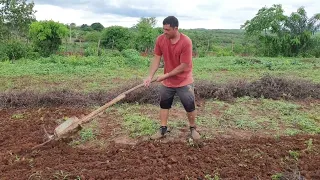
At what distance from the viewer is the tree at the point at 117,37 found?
25031mm

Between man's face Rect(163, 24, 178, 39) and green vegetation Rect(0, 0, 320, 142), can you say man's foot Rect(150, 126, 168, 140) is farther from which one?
man's face Rect(163, 24, 178, 39)

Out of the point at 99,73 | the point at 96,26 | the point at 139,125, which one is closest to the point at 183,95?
the point at 139,125

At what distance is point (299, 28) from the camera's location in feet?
78.3

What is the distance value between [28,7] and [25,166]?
22424mm

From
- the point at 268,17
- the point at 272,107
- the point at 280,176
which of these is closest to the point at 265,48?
the point at 268,17

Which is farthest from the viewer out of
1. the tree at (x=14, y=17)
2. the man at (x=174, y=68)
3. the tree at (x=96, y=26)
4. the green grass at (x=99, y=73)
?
the tree at (x=96, y=26)

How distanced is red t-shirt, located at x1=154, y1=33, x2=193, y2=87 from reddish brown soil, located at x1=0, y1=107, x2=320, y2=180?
2.79 feet

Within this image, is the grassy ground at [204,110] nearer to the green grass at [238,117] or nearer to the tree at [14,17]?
the green grass at [238,117]

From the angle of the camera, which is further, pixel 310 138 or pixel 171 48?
pixel 310 138

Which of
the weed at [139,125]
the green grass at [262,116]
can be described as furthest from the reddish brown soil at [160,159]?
the green grass at [262,116]

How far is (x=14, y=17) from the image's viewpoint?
23.8 m

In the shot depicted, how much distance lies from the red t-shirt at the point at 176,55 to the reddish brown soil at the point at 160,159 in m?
0.85

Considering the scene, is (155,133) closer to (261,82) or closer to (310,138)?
(310,138)

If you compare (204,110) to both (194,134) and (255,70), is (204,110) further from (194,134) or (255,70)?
(255,70)
